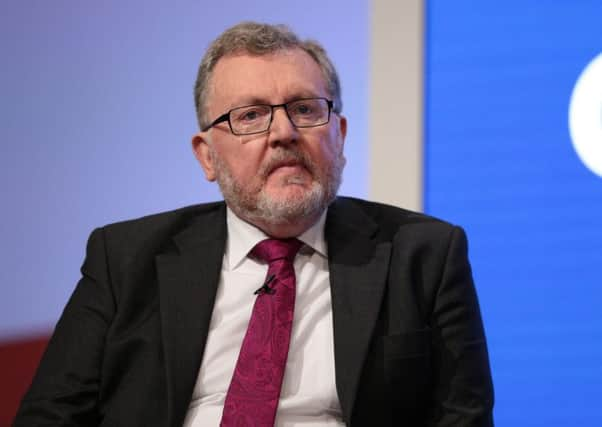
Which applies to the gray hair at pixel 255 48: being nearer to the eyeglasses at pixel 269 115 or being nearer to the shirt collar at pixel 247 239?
the eyeglasses at pixel 269 115

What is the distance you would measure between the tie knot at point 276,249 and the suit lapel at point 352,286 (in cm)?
8

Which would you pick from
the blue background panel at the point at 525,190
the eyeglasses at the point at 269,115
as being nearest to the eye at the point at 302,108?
the eyeglasses at the point at 269,115

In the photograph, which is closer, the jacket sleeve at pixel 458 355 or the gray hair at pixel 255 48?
the jacket sleeve at pixel 458 355

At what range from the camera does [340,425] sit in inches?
62.5

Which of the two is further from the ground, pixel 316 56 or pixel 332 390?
pixel 316 56

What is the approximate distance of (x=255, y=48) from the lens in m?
1.70

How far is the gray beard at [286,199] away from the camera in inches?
63.8

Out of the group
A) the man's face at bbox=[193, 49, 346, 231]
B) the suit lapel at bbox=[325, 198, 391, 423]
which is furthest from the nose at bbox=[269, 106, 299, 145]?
the suit lapel at bbox=[325, 198, 391, 423]

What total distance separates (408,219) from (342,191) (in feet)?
2.13

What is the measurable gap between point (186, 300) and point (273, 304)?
0.20 m

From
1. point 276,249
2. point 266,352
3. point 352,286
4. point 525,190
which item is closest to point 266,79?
point 276,249

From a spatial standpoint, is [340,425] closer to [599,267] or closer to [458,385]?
[458,385]

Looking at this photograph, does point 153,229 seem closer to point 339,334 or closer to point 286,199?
point 286,199

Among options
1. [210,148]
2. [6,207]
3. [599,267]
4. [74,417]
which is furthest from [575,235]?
[6,207]
